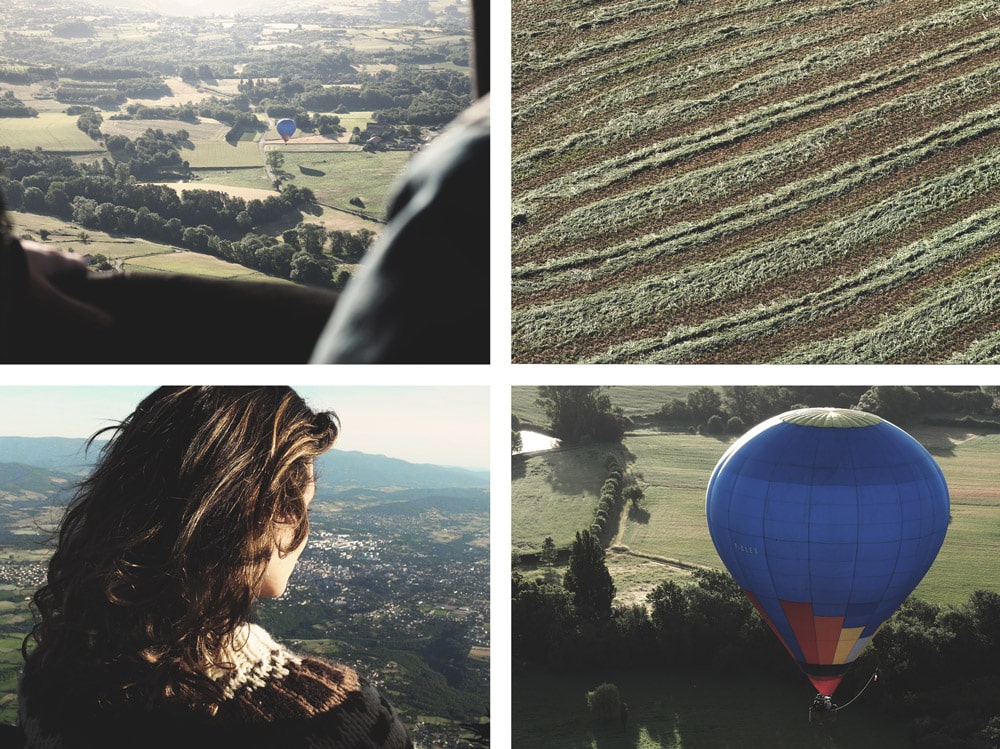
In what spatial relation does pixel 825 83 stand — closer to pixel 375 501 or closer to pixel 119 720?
pixel 375 501

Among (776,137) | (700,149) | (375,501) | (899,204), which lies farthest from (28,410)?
(899,204)

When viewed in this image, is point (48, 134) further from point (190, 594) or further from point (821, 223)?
point (821, 223)

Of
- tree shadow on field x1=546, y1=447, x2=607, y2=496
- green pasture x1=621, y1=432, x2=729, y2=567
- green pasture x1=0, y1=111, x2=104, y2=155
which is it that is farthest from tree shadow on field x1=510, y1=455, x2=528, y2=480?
green pasture x1=0, y1=111, x2=104, y2=155

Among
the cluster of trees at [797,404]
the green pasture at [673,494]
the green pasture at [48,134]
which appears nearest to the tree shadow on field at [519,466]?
the green pasture at [673,494]

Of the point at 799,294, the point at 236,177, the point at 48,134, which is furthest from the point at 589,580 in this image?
the point at 48,134

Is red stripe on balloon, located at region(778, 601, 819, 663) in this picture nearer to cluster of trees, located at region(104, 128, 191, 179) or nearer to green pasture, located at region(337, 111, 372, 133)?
green pasture, located at region(337, 111, 372, 133)

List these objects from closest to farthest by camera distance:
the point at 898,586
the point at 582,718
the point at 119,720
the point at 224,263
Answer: the point at 119,720
the point at 224,263
the point at 898,586
the point at 582,718
